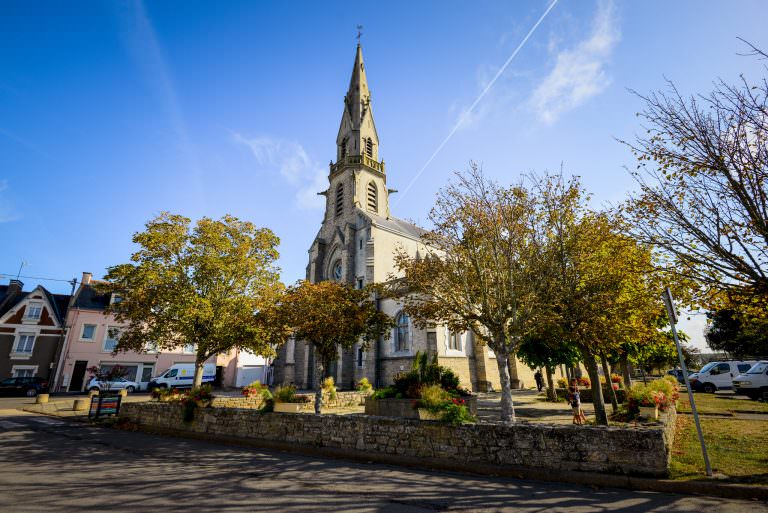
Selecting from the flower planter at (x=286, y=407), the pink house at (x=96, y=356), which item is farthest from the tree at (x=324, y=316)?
the pink house at (x=96, y=356)

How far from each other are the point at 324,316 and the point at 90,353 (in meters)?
30.8

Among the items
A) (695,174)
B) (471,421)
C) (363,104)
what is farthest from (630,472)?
(363,104)

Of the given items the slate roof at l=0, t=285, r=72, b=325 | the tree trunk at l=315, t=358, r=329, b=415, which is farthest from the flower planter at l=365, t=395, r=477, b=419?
the slate roof at l=0, t=285, r=72, b=325

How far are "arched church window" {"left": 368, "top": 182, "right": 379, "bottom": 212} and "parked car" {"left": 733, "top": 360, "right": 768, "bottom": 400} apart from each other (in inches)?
1187

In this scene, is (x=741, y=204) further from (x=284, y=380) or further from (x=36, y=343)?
(x=36, y=343)

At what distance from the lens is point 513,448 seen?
7488mm

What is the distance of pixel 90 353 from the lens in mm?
31125

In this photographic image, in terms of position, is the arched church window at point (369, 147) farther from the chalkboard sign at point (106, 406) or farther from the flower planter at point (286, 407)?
the chalkboard sign at point (106, 406)

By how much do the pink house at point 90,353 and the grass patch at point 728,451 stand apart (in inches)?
1356

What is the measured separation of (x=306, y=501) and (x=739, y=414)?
56.2ft

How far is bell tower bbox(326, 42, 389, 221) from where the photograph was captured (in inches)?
1425

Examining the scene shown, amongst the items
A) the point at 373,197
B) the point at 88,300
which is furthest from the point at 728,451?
the point at 88,300

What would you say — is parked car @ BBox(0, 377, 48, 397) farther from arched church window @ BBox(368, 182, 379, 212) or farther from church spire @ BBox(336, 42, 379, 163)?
church spire @ BBox(336, 42, 379, 163)

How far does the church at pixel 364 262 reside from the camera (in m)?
25.2
